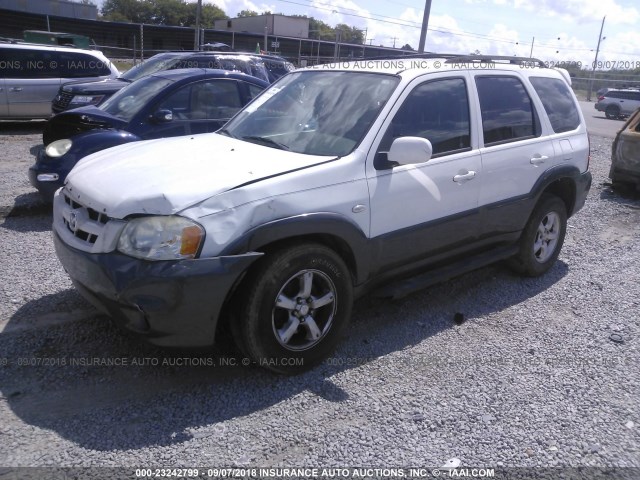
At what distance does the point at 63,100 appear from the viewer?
10625 mm

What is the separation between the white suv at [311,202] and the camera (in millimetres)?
3080

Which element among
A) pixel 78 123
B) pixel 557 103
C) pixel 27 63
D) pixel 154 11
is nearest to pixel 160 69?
pixel 27 63

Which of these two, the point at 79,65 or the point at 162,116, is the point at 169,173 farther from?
the point at 79,65

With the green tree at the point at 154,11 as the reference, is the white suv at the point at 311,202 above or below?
below

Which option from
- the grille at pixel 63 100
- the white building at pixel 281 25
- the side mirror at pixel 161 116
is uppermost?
the white building at pixel 281 25

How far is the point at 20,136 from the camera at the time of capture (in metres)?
12.0

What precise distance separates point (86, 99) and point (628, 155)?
9.35 meters

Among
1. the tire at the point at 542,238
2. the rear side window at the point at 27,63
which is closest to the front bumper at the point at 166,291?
the tire at the point at 542,238

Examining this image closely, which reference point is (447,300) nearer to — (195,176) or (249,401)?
(249,401)

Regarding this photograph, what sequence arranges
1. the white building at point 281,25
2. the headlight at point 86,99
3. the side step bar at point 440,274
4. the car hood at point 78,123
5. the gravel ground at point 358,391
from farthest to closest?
the white building at point 281,25 → the headlight at point 86,99 → the car hood at point 78,123 → the side step bar at point 440,274 → the gravel ground at point 358,391

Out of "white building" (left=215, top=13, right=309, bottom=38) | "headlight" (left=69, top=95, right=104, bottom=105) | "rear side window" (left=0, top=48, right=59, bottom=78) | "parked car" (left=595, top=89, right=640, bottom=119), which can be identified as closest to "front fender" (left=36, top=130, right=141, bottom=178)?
"headlight" (left=69, top=95, right=104, bottom=105)

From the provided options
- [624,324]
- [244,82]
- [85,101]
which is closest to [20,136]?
[85,101]

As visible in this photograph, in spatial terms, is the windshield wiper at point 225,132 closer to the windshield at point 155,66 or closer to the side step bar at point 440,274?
the side step bar at point 440,274

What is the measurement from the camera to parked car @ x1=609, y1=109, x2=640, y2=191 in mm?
8969
